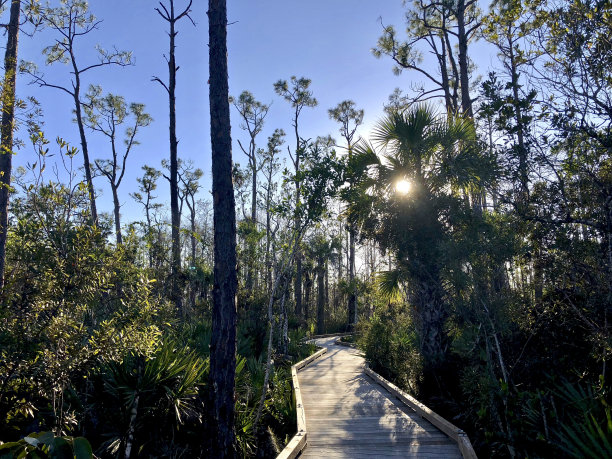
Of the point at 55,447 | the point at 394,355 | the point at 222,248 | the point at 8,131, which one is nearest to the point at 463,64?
the point at 394,355

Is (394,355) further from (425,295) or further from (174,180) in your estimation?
(174,180)

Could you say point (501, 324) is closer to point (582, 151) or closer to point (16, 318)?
point (582, 151)

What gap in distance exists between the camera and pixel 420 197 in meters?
9.48

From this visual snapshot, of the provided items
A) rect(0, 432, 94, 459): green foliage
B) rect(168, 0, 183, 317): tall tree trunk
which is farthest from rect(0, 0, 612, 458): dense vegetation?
rect(168, 0, 183, 317): tall tree trunk

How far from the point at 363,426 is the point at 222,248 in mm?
3359

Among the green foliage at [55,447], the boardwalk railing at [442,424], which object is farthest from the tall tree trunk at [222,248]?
the green foliage at [55,447]

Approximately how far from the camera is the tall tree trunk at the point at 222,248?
554 cm

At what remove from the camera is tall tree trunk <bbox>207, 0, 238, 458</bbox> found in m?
5.54

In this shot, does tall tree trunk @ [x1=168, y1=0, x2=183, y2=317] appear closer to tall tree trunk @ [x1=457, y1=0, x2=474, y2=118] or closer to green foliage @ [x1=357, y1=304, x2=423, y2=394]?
green foliage @ [x1=357, y1=304, x2=423, y2=394]

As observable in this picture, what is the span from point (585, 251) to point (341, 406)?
465cm

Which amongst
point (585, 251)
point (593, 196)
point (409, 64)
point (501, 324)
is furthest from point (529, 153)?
point (409, 64)

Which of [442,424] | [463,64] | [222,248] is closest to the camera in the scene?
[442,424]

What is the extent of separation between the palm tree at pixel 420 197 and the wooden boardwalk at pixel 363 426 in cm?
186

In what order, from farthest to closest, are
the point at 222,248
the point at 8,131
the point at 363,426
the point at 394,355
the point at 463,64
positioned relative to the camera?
the point at 463,64 → the point at 394,355 → the point at 8,131 → the point at 363,426 → the point at 222,248
